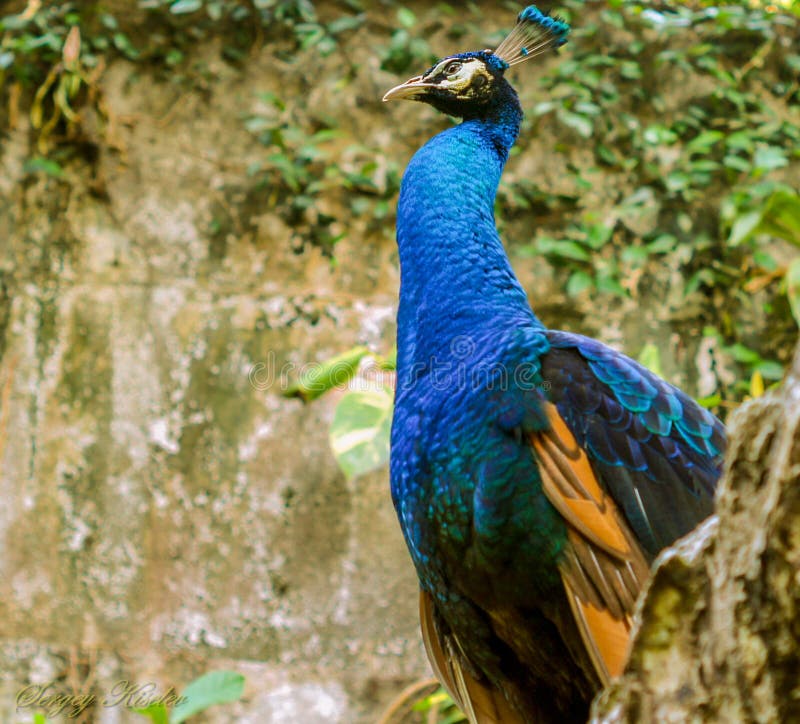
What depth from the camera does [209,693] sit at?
2436 millimetres

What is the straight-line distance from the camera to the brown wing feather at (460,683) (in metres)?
1.93

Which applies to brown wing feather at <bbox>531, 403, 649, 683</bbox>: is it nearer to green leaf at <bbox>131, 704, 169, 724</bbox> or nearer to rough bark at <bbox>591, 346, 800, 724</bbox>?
rough bark at <bbox>591, 346, 800, 724</bbox>

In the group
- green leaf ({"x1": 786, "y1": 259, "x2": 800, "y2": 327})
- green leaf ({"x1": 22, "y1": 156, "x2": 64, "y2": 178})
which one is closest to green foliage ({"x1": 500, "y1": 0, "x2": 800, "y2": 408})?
green leaf ({"x1": 786, "y1": 259, "x2": 800, "y2": 327})

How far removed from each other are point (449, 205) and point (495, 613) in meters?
0.85

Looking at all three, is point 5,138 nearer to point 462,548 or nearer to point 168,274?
point 168,274

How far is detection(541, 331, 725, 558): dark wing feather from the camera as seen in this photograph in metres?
1.60

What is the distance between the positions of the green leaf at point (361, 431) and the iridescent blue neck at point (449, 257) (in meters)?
0.62

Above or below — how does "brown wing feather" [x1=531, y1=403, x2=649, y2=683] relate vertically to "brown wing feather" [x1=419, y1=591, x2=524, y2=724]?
above

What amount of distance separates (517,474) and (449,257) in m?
0.51

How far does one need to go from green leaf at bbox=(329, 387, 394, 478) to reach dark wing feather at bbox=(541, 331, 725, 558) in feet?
3.01

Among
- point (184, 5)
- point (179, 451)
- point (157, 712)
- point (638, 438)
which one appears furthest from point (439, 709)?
point (184, 5)

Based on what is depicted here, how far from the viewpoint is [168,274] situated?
323 centimetres

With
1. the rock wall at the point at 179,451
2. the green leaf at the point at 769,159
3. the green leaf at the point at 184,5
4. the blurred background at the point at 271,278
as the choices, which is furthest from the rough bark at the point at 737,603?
the green leaf at the point at 184,5

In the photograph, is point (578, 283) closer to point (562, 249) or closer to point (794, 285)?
point (562, 249)
